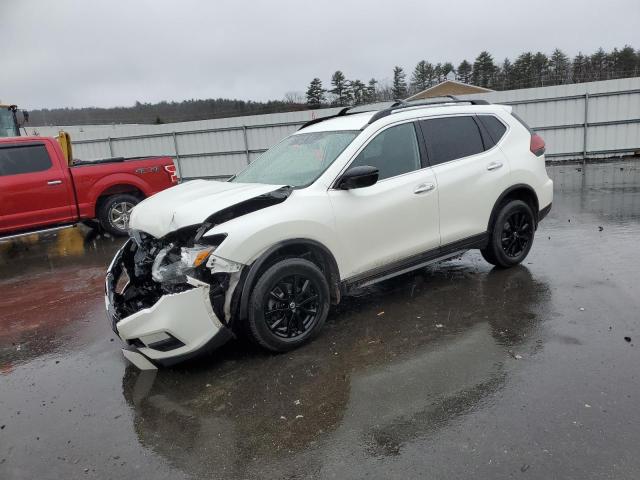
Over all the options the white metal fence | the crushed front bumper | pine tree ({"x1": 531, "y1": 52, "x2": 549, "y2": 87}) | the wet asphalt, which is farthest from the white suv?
pine tree ({"x1": 531, "y1": 52, "x2": 549, "y2": 87})

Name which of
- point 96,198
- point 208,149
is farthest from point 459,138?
point 208,149

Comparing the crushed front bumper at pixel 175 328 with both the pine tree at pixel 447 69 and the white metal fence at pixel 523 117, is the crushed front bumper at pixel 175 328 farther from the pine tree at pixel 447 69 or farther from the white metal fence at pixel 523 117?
the pine tree at pixel 447 69

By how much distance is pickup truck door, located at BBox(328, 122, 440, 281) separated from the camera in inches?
158

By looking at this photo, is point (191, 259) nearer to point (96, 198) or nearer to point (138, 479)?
point (138, 479)

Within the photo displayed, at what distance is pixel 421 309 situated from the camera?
14.9 feet

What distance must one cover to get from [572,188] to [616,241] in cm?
502

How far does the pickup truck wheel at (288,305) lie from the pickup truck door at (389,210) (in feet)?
1.17

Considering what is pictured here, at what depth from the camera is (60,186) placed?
833cm

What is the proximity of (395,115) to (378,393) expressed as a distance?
263 centimetres

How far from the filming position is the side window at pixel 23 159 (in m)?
7.95

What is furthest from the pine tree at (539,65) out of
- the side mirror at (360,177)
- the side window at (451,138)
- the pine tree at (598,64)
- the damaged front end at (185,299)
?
the damaged front end at (185,299)

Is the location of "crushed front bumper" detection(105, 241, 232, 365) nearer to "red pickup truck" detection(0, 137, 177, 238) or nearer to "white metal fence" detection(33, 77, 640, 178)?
"red pickup truck" detection(0, 137, 177, 238)

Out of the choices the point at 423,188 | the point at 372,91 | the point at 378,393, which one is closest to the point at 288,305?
the point at 378,393

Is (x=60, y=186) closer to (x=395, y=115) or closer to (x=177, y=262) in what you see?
(x=177, y=262)
